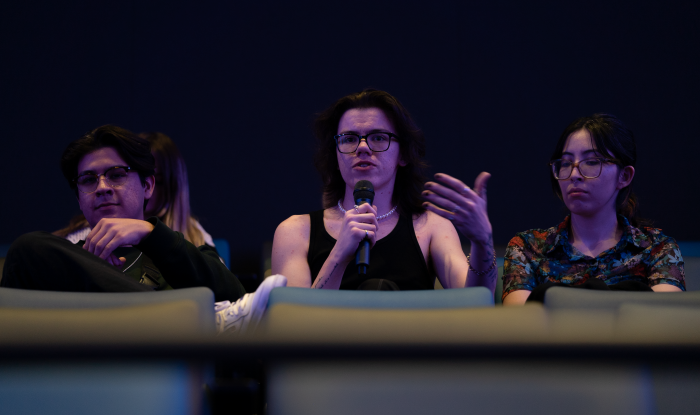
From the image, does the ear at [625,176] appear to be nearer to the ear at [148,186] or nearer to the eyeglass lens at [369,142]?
the eyeglass lens at [369,142]

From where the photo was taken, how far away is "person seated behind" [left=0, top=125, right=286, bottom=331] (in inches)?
56.0

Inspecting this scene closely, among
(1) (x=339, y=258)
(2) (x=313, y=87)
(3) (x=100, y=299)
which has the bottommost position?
(3) (x=100, y=299)

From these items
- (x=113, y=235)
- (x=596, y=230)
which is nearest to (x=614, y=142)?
(x=596, y=230)

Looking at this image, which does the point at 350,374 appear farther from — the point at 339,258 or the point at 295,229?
the point at 295,229

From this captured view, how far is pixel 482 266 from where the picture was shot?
1690mm

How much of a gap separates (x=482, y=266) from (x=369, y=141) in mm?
639

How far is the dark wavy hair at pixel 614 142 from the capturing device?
1.99 meters

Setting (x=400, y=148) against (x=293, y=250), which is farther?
(x=400, y=148)

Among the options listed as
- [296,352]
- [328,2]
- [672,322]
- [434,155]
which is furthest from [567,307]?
[328,2]

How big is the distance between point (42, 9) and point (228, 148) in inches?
60.4

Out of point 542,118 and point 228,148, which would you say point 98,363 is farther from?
point 542,118

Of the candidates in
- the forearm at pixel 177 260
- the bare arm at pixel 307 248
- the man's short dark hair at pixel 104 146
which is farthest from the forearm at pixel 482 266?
the man's short dark hair at pixel 104 146

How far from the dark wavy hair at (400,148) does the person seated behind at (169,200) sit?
2.31 ft

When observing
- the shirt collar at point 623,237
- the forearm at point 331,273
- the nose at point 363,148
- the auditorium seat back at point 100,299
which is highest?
the nose at point 363,148
